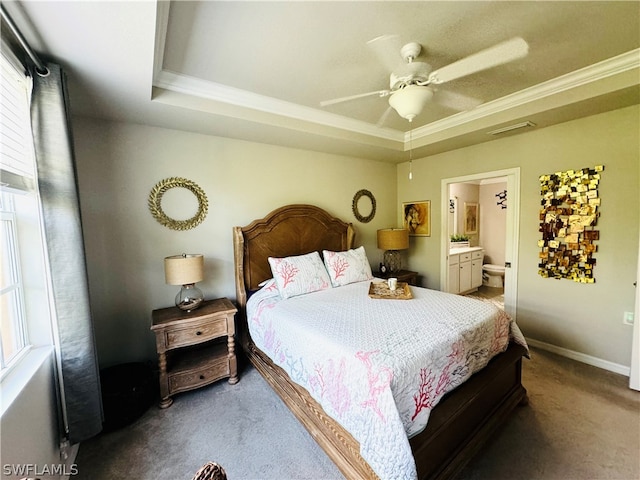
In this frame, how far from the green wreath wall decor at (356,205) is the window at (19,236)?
328 cm

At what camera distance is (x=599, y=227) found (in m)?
2.54

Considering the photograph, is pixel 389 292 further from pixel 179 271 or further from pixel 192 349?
pixel 192 349

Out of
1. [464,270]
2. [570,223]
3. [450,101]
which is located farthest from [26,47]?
[464,270]

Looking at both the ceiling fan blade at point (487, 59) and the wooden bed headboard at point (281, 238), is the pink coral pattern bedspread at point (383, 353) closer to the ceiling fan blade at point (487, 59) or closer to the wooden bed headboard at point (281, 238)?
the wooden bed headboard at point (281, 238)

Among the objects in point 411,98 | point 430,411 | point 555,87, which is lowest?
point 430,411

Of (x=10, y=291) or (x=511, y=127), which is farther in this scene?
(x=511, y=127)

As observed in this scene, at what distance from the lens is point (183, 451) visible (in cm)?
173

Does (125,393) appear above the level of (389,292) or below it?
below

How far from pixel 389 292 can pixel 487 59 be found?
74.4 inches

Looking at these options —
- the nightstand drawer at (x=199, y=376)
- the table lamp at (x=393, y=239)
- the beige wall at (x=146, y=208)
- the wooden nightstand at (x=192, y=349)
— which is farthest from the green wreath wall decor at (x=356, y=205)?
the nightstand drawer at (x=199, y=376)

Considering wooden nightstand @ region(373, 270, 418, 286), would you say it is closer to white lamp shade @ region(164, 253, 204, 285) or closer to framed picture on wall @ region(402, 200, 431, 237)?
framed picture on wall @ region(402, 200, 431, 237)

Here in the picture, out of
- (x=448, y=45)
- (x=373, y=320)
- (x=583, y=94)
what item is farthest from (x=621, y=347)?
(x=448, y=45)

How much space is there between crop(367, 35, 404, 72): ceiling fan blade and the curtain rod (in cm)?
174

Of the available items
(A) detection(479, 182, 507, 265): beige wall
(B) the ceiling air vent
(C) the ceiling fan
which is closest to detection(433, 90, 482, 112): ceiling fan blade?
(B) the ceiling air vent
